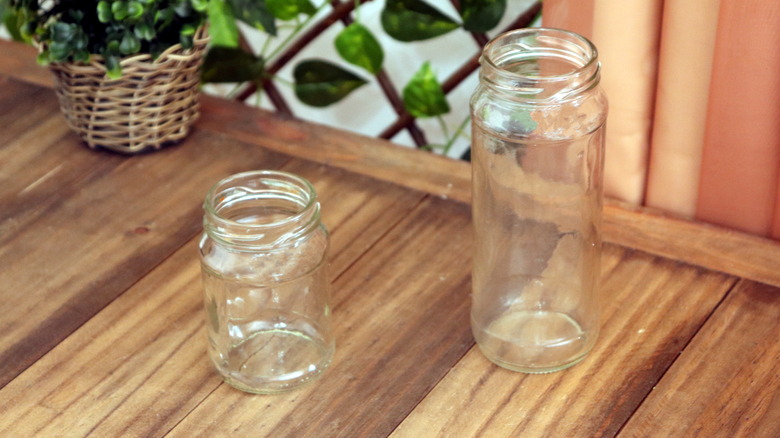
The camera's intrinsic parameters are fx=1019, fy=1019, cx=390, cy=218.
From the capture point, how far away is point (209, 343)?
620 millimetres

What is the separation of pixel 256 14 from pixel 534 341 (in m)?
0.48

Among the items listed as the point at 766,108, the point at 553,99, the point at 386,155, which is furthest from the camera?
the point at 386,155

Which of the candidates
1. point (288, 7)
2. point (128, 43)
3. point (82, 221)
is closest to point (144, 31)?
point (128, 43)

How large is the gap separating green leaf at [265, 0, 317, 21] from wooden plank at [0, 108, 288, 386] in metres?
0.19

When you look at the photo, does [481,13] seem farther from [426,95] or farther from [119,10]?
[119,10]

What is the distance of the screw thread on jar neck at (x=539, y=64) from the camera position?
0.54 metres

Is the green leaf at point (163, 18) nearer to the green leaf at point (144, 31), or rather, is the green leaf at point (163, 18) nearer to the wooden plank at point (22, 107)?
the green leaf at point (144, 31)

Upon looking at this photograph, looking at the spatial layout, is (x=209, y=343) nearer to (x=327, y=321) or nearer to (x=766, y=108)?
(x=327, y=321)

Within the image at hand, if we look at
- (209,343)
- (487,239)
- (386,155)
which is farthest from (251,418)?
(386,155)

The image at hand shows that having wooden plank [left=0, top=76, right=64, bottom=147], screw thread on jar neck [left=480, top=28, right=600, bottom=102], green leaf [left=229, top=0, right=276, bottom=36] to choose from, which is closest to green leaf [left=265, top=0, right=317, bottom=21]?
green leaf [left=229, top=0, right=276, bottom=36]

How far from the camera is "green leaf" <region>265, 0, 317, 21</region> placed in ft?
3.20

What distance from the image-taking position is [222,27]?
1.05 m

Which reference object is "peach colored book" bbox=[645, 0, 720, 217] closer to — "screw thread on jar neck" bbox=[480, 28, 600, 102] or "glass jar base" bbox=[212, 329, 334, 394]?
"screw thread on jar neck" bbox=[480, 28, 600, 102]

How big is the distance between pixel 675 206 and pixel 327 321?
288mm
